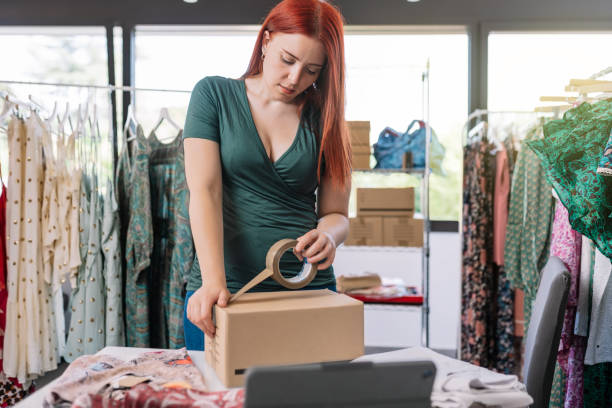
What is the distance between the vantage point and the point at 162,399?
786 mm

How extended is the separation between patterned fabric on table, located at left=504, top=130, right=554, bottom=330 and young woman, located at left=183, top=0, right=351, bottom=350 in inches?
62.2

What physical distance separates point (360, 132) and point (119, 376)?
8.17ft

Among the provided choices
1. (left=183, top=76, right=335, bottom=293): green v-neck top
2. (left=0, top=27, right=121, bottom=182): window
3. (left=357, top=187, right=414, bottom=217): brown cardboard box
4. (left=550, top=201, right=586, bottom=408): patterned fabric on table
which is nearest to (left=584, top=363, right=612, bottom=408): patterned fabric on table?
(left=550, top=201, right=586, bottom=408): patterned fabric on table

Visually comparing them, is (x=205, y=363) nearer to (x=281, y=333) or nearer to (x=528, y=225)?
(x=281, y=333)

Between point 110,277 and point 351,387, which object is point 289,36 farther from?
point 110,277

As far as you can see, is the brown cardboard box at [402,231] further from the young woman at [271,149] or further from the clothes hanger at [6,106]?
the clothes hanger at [6,106]

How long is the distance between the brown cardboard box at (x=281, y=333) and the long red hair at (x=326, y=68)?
0.40 m

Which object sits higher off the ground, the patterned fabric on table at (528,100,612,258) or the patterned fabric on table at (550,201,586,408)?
the patterned fabric on table at (528,100,612,258)

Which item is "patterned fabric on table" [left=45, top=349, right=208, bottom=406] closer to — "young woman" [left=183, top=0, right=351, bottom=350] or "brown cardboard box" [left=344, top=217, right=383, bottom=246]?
"young woman" [left=183, top=0, right=351, bottom=350]

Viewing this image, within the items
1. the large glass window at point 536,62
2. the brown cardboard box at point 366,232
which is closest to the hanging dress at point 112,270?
the brown cardboard box at point 366,232

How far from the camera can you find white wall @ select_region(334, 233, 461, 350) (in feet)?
12.6

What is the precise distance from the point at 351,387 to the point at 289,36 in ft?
2.80

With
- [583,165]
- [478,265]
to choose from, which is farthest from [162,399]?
[478,265]

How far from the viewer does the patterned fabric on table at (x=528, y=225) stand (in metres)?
2.56
